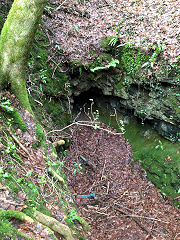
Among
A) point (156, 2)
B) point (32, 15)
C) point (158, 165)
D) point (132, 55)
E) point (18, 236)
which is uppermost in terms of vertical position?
point (156, 2)

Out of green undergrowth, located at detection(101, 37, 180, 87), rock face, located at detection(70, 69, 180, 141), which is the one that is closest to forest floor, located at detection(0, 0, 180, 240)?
green undergrowth, located at detection(101, 37, 180, 87)

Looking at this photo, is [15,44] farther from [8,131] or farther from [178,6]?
[178,6]

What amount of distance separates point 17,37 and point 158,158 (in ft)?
20.0

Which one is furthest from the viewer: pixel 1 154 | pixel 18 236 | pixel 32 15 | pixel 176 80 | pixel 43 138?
pixel 176 80

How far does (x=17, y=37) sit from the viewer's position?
3.01 metres

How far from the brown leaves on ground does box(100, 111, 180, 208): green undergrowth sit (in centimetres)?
29

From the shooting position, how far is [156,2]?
7109mm

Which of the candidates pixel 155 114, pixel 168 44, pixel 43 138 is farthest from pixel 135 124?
pixel 43 138

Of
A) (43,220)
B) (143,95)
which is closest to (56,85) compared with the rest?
(143,95)

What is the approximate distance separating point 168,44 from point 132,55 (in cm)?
131

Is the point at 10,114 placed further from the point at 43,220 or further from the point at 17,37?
the point at 43,220

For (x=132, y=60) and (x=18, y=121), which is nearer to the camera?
(x=18, y=121)

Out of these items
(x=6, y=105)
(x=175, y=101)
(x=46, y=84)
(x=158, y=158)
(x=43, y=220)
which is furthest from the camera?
(x=158, y=158)

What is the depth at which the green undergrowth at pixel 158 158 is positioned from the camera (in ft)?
19.7
